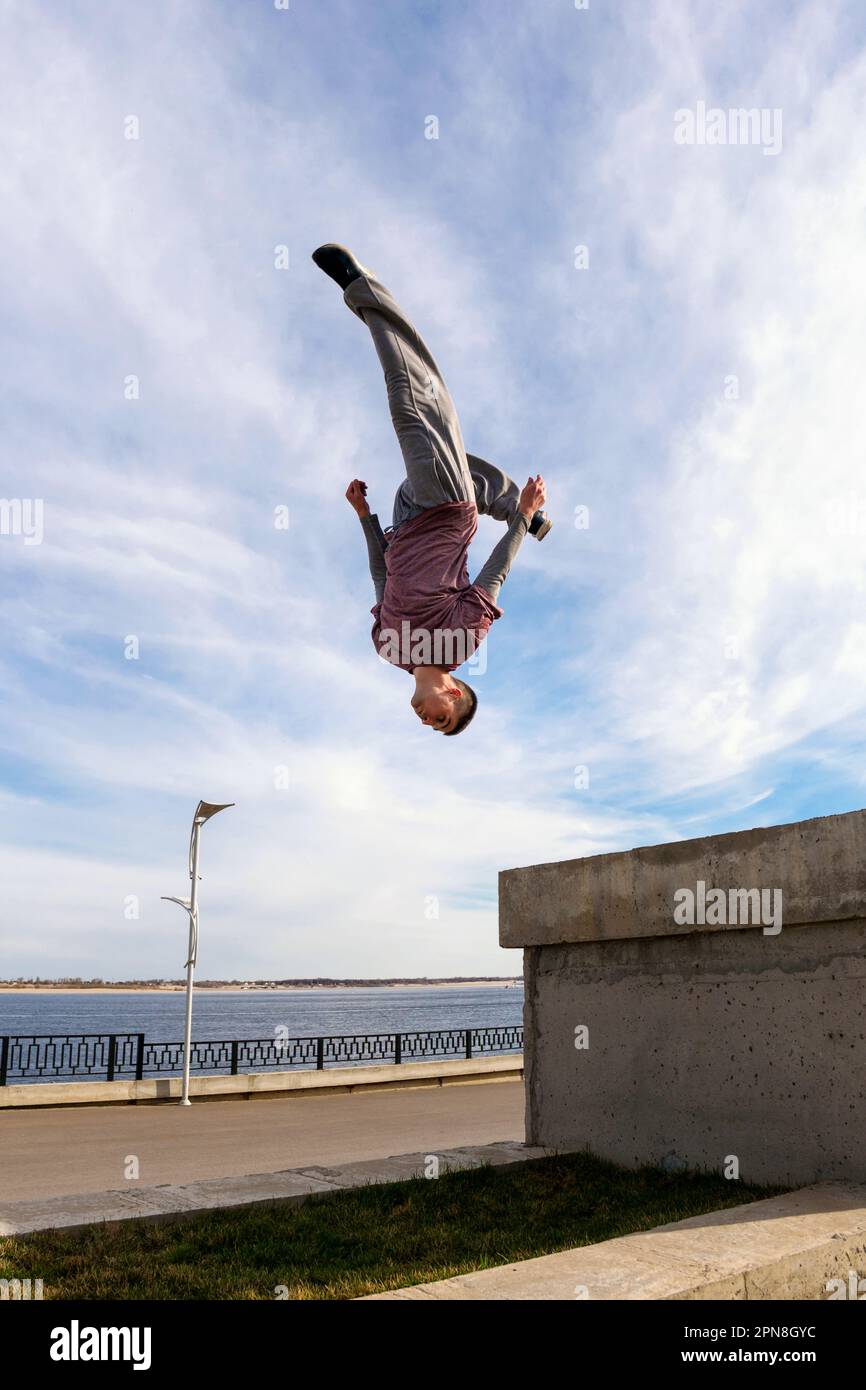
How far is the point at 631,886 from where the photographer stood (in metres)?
6.86

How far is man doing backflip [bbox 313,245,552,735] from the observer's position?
16.0ft

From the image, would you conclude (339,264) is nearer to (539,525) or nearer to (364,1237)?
(539,525)

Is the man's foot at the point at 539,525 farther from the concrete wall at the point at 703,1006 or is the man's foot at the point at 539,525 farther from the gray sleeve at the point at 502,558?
the concrete wall at the point at 703,1006

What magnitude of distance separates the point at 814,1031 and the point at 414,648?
3.39 meters

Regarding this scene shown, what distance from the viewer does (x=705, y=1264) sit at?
384 cm

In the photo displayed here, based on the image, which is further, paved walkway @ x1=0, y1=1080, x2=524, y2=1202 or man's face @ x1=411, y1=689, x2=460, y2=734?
paved walkway @ x1=0, y1=1080, x2=524, y2=1202

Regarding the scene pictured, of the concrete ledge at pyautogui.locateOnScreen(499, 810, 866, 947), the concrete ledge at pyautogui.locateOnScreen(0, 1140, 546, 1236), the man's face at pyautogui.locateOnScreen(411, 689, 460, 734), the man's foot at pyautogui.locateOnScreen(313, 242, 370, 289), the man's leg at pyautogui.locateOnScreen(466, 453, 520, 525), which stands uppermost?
the man's foot at pyautogui.locateOnScreen(313, 242, 370, 289)

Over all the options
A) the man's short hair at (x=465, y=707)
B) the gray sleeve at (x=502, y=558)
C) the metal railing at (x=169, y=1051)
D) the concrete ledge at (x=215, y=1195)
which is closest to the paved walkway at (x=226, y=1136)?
the metal railing at (x=169, y=1051)

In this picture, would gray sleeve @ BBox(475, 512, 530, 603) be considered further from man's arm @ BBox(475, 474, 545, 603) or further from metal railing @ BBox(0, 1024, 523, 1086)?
metal railing @ BBox(0, 1024, 523, 1086)

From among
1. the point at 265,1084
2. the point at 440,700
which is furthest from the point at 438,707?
the point at 265,1084

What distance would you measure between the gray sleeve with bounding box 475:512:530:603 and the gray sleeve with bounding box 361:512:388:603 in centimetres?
64

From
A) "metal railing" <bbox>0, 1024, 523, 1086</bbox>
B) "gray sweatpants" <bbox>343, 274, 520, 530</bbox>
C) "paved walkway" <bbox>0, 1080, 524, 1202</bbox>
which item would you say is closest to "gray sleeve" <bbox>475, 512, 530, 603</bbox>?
"gray sweatpants" <bbox>343, 274, 520, 530</bbox>
